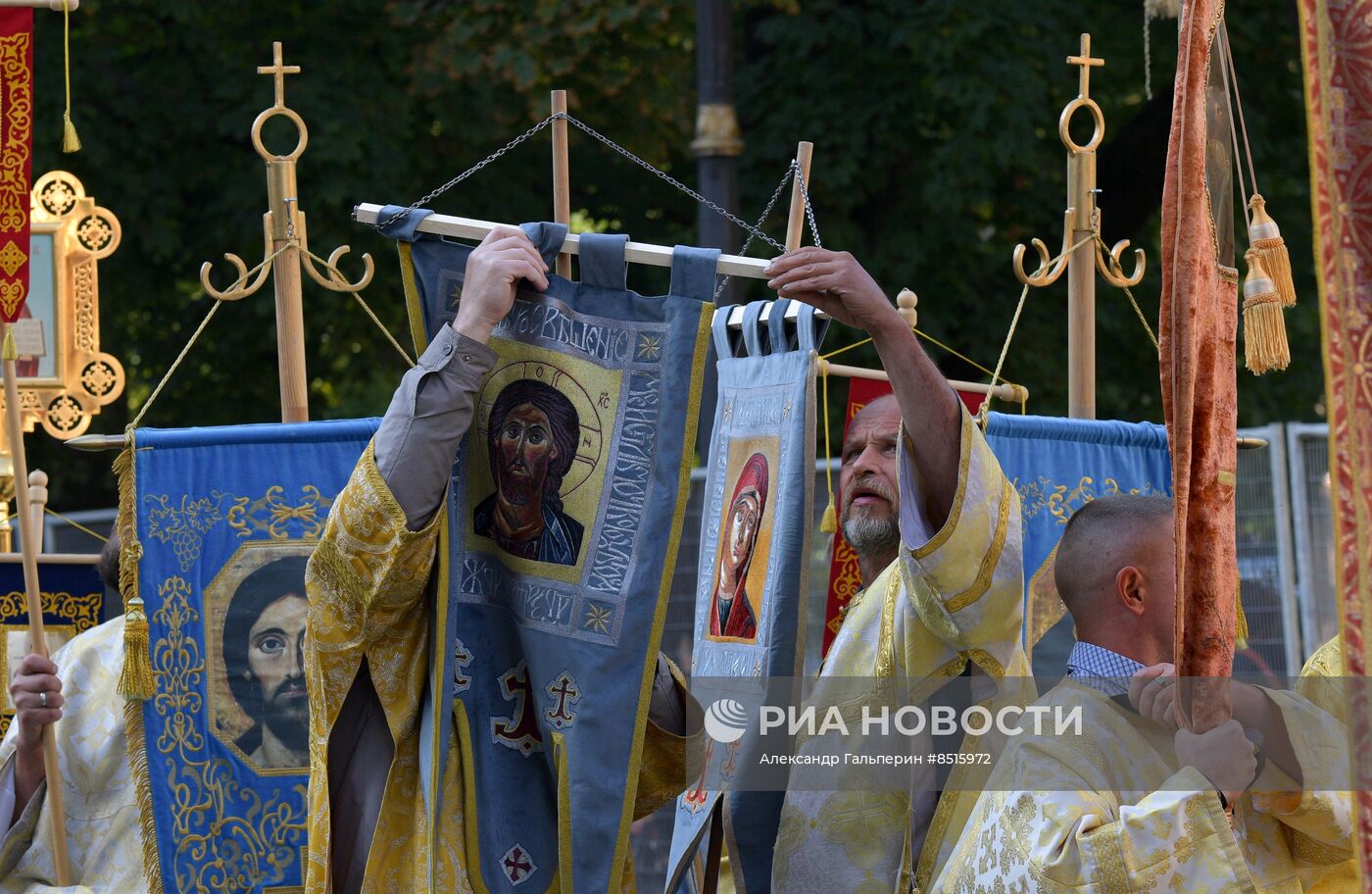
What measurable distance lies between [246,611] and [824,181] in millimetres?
5353

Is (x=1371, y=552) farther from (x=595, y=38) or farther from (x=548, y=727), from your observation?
(x=595, y=38)

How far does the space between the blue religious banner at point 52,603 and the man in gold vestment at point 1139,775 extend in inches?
122

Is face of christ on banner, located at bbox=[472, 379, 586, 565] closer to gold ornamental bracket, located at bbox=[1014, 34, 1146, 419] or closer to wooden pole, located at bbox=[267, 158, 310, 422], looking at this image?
wooden pole, located at bbox=[267, 158, 310, 422]

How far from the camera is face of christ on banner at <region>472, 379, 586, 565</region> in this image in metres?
3.39

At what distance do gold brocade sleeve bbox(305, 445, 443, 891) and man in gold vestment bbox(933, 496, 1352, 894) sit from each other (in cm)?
115

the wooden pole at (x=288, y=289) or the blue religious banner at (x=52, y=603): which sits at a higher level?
the wooden pole at (x=288, y=289)

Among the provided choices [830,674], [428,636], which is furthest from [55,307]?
[830,674]

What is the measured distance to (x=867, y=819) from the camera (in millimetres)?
3510

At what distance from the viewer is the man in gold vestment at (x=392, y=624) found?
323cm

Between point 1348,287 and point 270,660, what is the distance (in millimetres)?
3014

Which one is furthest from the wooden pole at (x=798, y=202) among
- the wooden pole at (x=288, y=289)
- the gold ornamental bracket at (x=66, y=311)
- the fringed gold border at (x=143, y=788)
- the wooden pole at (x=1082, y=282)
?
the gold ornamental bracket at (x=66, y=311)

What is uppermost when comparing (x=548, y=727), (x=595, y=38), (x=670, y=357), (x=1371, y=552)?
(x=595, y=38)

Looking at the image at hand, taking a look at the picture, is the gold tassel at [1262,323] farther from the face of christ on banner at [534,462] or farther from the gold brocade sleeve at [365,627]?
the gold brocade sleeve at [365,627]

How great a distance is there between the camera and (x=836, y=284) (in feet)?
10.3
